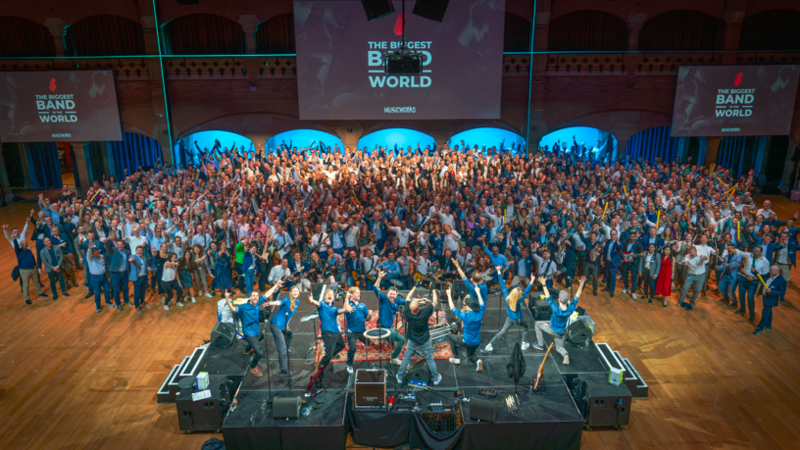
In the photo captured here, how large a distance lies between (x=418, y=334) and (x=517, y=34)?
52.6 feet

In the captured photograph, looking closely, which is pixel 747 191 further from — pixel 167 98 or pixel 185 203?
A: pixel 167 98

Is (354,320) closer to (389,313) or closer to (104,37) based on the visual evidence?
(389,313)

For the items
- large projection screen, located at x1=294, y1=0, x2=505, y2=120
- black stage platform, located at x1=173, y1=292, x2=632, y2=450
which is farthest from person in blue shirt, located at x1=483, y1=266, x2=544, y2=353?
large projection screen, located at x1=294, y1=0, x2=505, y2=120

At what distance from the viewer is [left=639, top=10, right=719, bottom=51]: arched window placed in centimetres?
1919

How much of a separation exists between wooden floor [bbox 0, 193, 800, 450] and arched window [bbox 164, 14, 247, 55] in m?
11.9

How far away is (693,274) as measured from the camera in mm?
9711

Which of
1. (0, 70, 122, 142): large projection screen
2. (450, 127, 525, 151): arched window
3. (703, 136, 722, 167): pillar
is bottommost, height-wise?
(703, 136, 722, 167): pillar

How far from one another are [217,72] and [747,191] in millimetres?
16763

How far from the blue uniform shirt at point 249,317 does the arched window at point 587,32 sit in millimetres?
16486

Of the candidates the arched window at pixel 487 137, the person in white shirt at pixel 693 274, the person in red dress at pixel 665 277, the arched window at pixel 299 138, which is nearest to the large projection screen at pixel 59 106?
the arched window at pixel 299 138

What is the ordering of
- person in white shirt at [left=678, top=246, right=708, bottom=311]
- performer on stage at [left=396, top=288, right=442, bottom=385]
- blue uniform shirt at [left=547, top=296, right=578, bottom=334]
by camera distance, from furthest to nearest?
person in white shirt at [left=678, top=246, right=708, bottom=311] → blue uniform shirt at [left=547, top=296, right=578, bottom=334] → performer on stage at [left=396, top=288, right=442, bottom=385]

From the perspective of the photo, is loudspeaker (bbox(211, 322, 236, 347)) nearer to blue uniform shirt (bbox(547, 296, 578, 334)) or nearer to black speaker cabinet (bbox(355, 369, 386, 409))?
black speaker cabinet (bbox(355, 369, 386, 409))

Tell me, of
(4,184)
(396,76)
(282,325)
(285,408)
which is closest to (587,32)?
(396,76)

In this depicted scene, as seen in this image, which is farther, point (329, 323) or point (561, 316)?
point (561, 316)
